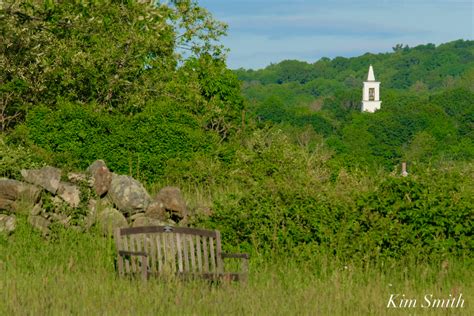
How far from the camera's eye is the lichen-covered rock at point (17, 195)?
12.8m

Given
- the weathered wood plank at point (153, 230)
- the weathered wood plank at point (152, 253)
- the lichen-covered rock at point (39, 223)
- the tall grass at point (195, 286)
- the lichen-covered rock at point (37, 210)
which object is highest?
the lichen-covered rock at point (37, 210)

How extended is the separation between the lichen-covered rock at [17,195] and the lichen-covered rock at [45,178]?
0.17m

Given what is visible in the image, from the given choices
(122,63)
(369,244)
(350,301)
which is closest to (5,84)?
(122,63)

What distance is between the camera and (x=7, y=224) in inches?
492

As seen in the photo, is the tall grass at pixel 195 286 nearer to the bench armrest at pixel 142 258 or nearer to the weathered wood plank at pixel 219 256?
the bench armrest at pixel 142 258

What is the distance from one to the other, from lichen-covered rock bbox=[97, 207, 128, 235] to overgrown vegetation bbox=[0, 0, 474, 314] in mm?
321

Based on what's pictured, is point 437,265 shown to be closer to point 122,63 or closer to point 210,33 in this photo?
point 122,63

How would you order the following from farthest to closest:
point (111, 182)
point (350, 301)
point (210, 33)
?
point (210, 33) < point (111, 182) < point (350, 301)

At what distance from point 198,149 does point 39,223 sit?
5775 millimetres

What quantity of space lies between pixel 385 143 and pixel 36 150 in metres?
120

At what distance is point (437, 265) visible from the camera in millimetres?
11297

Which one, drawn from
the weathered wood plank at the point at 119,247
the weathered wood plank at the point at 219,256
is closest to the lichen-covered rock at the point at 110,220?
the weathered wood plank at the point at 119,247

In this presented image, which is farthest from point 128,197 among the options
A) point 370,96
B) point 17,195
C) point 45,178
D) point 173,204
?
point 370,96

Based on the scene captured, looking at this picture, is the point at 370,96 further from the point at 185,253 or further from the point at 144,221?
the point at 185,253
